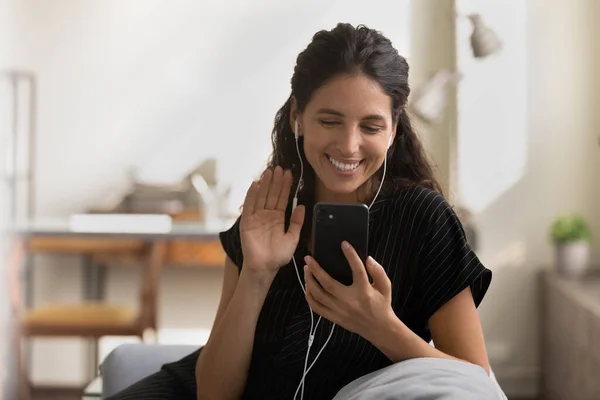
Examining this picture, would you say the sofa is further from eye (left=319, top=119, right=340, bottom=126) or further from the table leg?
the table leg

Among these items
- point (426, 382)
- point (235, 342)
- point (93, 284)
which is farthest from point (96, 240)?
point (426, 382)

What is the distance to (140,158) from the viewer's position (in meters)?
3.50

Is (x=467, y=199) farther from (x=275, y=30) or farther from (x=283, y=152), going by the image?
(x=283, y=152)

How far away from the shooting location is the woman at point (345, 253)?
1050 mm

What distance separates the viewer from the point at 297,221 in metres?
1.12

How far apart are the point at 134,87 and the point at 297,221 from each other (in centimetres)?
250

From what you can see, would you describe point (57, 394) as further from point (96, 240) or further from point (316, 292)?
point (316, 292)

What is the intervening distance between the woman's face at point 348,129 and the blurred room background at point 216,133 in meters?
1.95

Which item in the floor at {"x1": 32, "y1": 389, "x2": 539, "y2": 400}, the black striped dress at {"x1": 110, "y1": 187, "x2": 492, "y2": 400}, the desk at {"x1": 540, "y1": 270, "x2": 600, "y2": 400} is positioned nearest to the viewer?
the black striped dress at {"x1": 110, "y1": 187, "x2": 492, "y2": 400}

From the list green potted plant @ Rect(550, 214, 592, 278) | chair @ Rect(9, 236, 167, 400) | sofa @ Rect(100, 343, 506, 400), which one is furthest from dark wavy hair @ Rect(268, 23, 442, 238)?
green potted plant @ Rect(550, 214, 592, 278)

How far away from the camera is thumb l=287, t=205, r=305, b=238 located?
1114 millimetres

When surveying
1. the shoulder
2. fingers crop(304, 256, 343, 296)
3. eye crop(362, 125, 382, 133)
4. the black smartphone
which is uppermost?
eye crop(362, 125, 382, 133)

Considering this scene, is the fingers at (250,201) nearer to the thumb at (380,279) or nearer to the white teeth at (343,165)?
the white teeth at (343,165)

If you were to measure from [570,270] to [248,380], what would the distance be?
194 centimetres
